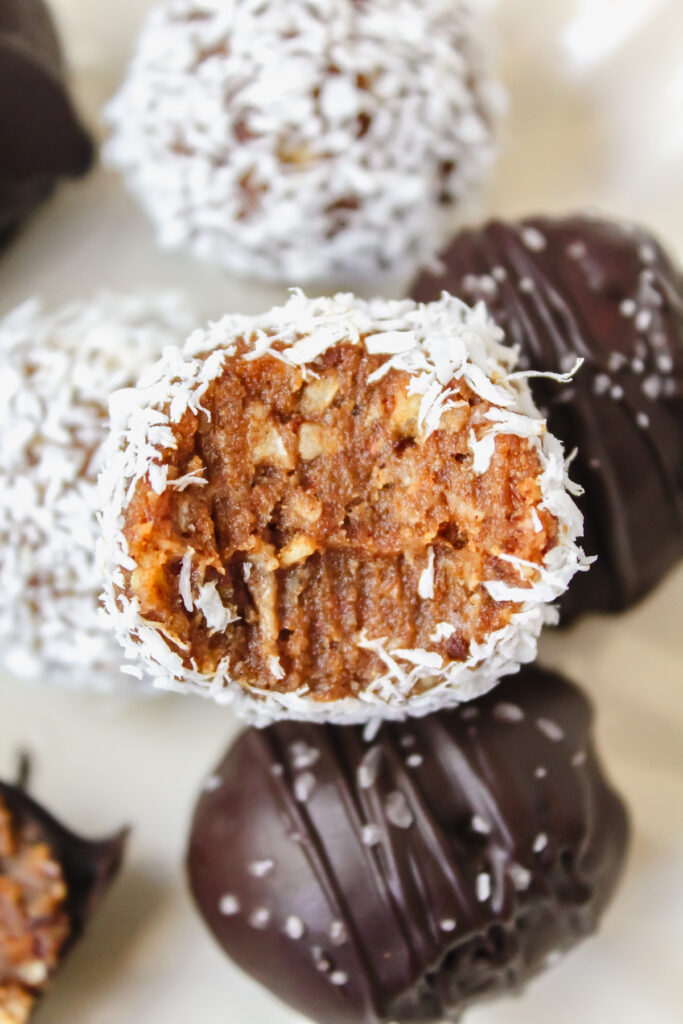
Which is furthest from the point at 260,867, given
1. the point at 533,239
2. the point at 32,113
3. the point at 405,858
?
the point at 32,113

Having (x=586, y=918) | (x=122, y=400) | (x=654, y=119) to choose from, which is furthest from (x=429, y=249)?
(x=586, y=918)

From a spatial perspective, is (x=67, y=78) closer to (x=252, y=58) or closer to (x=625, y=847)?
(x=252, y=58)

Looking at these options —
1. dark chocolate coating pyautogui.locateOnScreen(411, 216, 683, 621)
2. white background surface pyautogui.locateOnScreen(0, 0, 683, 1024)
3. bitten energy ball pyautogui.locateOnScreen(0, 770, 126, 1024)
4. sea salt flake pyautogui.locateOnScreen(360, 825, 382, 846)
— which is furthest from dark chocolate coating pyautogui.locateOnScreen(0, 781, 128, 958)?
dark chocolate coating pyautogui.locateOnScreen(411, 216, 683, 621)

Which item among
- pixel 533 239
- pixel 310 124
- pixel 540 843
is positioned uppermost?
pixel 310 124

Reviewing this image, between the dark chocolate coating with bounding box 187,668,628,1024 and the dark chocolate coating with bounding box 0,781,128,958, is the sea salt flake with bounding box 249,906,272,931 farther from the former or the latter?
the dark chocolate coating with bounding box 0,781,128,958

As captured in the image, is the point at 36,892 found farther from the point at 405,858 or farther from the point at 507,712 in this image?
the point at 507,712

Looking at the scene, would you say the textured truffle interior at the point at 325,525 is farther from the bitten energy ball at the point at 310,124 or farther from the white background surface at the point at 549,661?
the white background surface at the point at 549,661

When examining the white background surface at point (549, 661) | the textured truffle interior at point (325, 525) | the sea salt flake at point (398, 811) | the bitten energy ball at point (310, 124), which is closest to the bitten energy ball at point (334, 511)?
the textured truffle interior at point (325, 525)
